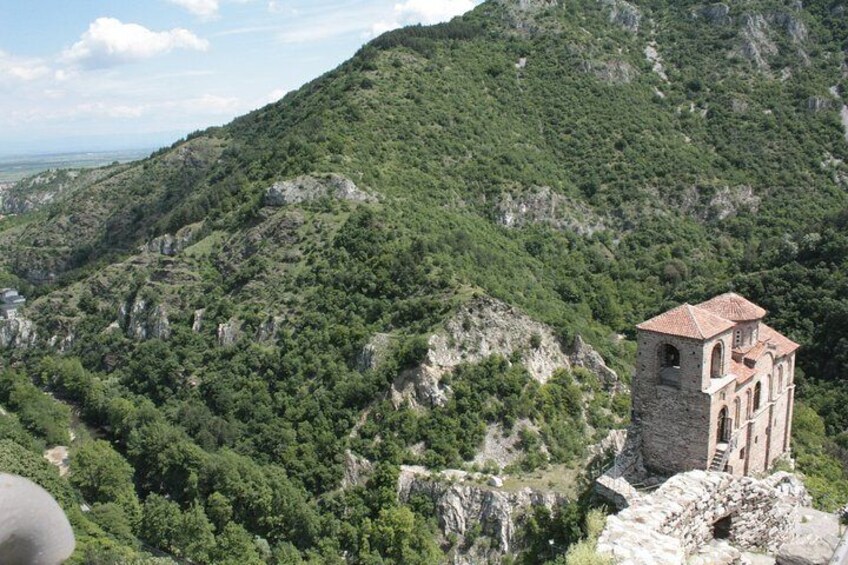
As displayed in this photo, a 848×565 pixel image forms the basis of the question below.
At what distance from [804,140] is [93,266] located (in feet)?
311

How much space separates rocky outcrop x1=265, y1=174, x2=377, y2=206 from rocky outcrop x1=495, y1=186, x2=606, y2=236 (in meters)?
17.5

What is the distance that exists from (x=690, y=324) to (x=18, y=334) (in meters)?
75.2

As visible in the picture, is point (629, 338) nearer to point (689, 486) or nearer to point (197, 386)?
point (197, 386)

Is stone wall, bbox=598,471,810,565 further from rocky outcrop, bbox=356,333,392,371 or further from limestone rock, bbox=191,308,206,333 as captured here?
limestone rock, bbox=191,308,206,333

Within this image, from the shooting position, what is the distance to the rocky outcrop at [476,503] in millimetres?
38844

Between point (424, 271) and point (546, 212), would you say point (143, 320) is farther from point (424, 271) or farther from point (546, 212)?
point (546, 212)

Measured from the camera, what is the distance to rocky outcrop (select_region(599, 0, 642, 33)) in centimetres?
11606

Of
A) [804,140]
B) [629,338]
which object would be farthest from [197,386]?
[804,140]

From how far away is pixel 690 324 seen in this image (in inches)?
1043

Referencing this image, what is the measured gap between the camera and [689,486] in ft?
55.1

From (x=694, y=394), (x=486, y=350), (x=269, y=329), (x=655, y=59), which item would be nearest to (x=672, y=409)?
(x=694, y=394)

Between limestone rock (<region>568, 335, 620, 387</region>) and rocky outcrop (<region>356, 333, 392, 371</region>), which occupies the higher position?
rocky outcrop (<region>356, 333, 392, 371</region>)

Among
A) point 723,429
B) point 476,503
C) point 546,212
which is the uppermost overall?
point 546,212

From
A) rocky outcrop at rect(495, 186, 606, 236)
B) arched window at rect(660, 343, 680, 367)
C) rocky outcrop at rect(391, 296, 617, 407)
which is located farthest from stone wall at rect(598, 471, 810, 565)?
rocky outcrop at rect(495, 186, 606, 236)
